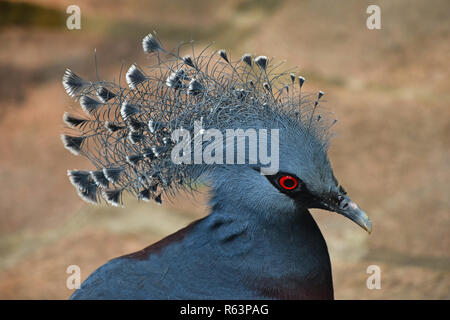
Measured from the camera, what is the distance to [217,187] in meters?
1.94

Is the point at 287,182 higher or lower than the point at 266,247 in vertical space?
higher

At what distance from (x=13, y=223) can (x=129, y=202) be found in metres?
0.79

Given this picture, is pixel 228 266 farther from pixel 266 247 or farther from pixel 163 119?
pixel 163 119

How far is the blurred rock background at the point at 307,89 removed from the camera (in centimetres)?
344

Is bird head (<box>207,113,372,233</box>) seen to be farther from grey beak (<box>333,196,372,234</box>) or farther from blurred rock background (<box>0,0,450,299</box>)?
blurred rock background (<box>0,0,450,299</box>)

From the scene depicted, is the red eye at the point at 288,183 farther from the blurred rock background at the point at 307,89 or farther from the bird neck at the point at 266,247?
the blurred rock background at the point at 307,89

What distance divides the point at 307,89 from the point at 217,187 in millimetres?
A: 2493

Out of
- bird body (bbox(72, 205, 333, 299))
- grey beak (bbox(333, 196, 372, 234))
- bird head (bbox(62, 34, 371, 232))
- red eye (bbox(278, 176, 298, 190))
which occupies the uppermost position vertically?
bird head (bbox(62, 34, 371, 232))

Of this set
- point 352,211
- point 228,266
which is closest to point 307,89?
point 352,211

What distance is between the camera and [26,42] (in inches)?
197

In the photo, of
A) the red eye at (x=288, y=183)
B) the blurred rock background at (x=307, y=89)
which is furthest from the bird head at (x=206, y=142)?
the blurred rock background at (x=307, y=89)

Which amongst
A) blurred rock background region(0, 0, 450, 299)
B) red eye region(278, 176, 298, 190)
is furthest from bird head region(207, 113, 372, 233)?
blurred rock background region(0, 0, 450, 299)

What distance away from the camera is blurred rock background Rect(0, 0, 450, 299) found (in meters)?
3.44

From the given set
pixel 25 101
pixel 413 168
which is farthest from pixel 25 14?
pixel 413 168
